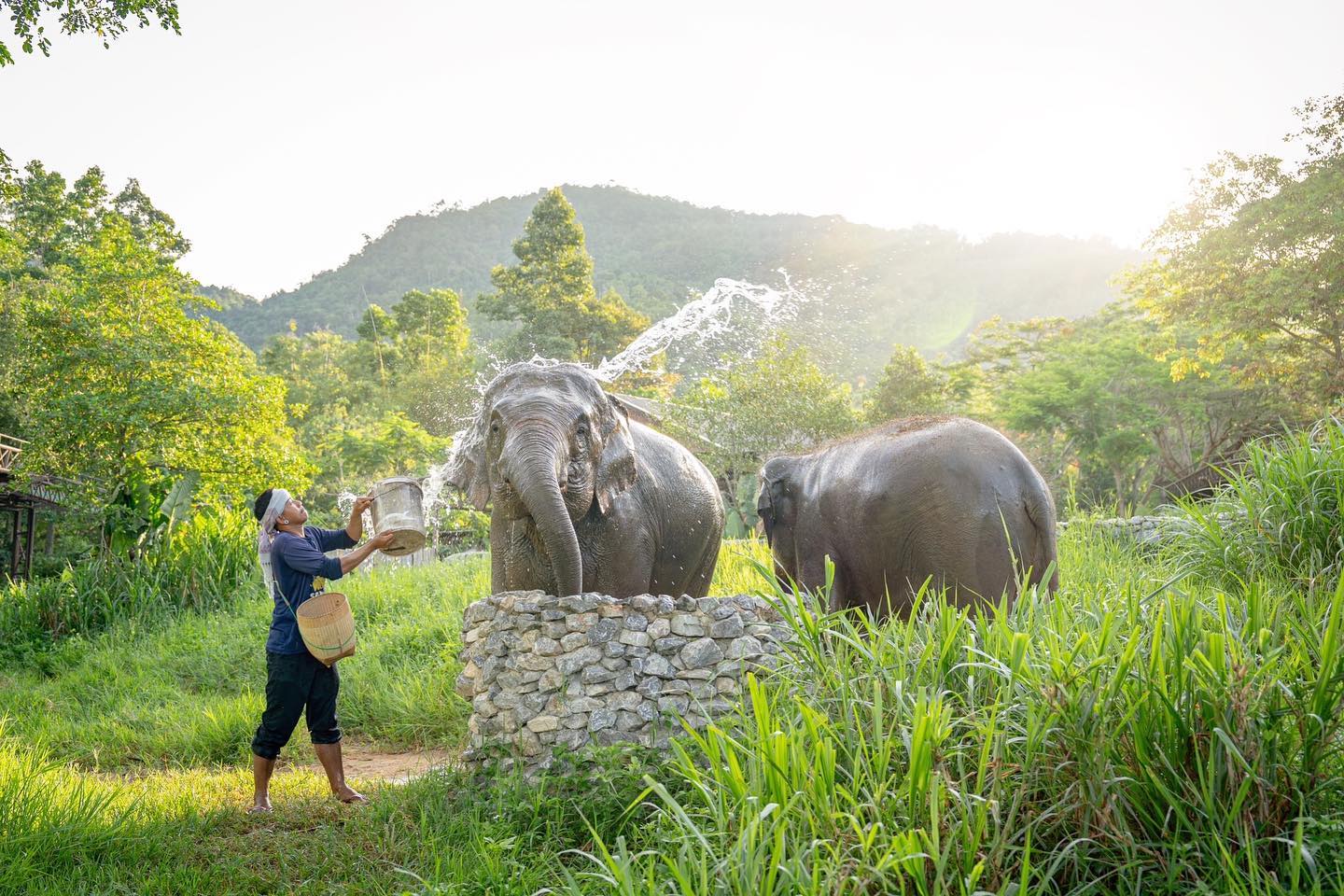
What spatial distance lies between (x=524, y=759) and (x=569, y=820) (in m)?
0.49

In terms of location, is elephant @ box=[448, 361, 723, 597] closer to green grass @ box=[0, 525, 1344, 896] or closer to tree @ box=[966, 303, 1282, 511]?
green grass @ box=[0, 525, 1344, 896]

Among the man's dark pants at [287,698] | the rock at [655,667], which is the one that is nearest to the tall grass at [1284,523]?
the rock at [655,667]

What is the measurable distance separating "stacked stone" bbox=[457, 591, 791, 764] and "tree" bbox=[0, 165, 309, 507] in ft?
34.5

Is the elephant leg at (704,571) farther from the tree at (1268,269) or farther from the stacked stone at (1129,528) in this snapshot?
the tree at (1268,269)

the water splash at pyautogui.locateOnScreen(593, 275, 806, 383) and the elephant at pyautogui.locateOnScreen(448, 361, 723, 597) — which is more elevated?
the water splash at pyautogui.locateOnScreen(593, 275, 806, 383)

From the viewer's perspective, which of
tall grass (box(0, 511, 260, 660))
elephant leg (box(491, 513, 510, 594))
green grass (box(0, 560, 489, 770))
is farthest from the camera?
tall grass (box(0, 511, 260, 660))

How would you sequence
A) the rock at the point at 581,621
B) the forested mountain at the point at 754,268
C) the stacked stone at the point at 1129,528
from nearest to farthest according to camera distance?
the rock at the point at 581,621 → the stacked stone at the point at 1129,528 → the forested mountain at the point at 754,268

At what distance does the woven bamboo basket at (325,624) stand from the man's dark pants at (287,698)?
129 mm

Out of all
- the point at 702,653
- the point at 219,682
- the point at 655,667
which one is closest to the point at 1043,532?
the point at 702,653

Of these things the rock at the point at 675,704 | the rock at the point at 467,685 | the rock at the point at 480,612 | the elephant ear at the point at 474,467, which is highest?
the elephant ear at the point at 474,467

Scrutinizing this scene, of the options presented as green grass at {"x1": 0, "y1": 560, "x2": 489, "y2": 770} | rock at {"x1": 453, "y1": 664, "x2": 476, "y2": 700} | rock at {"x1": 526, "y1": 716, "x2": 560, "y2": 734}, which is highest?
rock at {"x1": 453, "y1": 664, "x2": 476, "y2": 700}

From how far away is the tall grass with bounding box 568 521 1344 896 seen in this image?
2.66 m

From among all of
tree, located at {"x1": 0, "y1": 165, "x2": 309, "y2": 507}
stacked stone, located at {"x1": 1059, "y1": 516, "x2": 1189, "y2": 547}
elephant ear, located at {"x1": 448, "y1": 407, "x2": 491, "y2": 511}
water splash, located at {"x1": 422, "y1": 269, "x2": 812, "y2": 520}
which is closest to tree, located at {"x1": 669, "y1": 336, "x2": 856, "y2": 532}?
water splash, located at {"x1": 422, "y1": 269, "x2": 812, "y2": 520}

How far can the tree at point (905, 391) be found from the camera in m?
24.7
